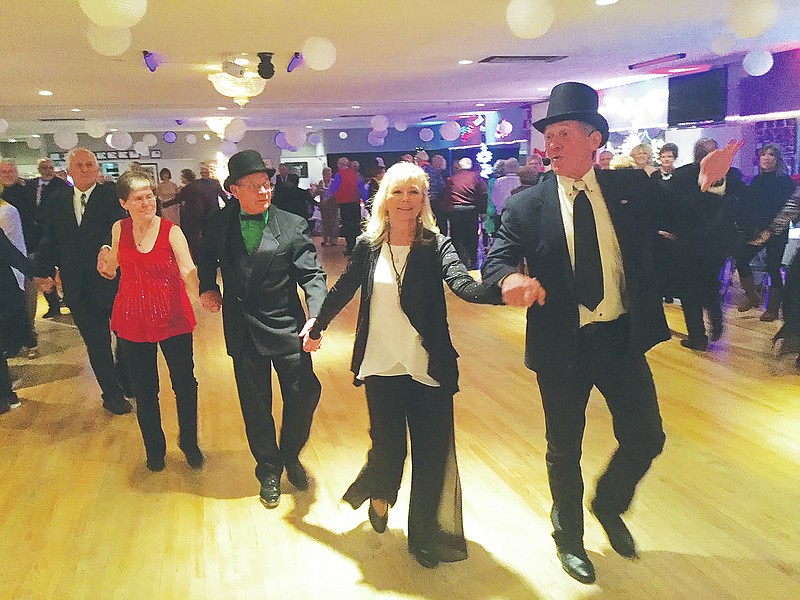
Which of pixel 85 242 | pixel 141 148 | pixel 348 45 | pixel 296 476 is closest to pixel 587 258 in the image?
pixel 296 476

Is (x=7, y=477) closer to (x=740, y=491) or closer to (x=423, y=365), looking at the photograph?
(x=423, y=365)

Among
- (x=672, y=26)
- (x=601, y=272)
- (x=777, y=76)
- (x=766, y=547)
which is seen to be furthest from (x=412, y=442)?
(x=777, y=76)

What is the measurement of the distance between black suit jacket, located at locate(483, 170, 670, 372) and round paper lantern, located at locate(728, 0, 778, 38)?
A: 2.81 metres

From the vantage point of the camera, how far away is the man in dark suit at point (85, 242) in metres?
3.99

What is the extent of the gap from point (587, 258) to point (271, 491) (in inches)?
73.9

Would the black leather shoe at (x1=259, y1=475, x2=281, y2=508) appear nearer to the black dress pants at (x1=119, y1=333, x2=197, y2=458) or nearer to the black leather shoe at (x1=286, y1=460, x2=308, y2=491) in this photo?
the black leather shoe at (x1=286, y1=460, x2=308, y2=491)

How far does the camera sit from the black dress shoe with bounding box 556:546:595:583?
247 centimetres

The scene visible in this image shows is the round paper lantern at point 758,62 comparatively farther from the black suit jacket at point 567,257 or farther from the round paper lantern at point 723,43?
the black suit jacket at point 567,257

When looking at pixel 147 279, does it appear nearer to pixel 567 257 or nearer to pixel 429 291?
pixel 429 291

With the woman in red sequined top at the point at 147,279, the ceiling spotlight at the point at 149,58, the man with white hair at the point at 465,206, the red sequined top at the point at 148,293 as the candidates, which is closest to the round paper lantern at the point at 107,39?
the woman in red sequined top at the point at 147,279

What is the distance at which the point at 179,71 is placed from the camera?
26.0ft

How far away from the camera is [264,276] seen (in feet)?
9.76

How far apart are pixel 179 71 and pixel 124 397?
478 centimetres

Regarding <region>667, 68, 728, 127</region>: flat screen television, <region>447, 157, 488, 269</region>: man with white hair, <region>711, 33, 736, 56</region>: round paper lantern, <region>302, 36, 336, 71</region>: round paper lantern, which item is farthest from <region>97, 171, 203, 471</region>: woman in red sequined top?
<region>667, 68, 728, 127</region>: flat screen television
